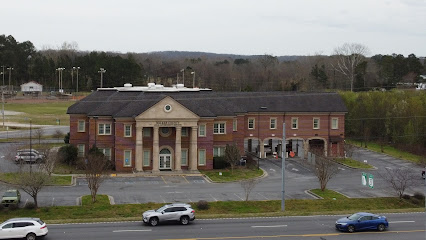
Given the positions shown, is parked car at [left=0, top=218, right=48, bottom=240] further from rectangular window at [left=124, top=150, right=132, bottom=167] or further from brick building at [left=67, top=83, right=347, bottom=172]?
rectangular window at [left=124, top=150, right=132, bottom=167]

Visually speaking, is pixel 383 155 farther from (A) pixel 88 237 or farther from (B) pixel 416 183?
(A) pixel 88 237

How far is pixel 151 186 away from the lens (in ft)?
165

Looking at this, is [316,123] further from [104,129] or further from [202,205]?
[202,205]

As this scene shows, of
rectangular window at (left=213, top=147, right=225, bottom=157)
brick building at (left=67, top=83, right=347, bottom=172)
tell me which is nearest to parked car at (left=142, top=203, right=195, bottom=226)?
brick building at (left=67, top=83, right=347, bottom=172)

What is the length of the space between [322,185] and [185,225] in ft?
58.1

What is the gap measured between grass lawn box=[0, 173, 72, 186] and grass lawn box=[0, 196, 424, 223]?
21.5 ft

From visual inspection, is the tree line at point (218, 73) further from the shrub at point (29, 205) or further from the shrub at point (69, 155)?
the shrub at point (29, 205)

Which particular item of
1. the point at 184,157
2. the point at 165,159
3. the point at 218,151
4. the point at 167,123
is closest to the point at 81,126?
the point at 165,159

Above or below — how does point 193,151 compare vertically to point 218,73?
below

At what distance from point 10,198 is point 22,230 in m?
11.6

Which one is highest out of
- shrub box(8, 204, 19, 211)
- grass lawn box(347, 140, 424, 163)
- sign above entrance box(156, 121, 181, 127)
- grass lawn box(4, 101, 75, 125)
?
sign above entrance box(156, 121, 181, 127)

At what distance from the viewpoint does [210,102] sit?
63219 mm

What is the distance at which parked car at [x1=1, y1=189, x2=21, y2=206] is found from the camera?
40.3 m

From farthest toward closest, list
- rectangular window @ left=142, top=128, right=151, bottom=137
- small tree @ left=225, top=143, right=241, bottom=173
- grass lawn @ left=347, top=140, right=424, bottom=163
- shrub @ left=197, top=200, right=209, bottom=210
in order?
1. grass lawn @ left=347, top=140, right=424, bottom=163
2. rectangular window @ left=142, top=128, right=151, bottom=137
3. small tree @ left=225, top=143, right=241, bottom=173
4. shrub @ left=197, top=200, right=209, bottom=210
